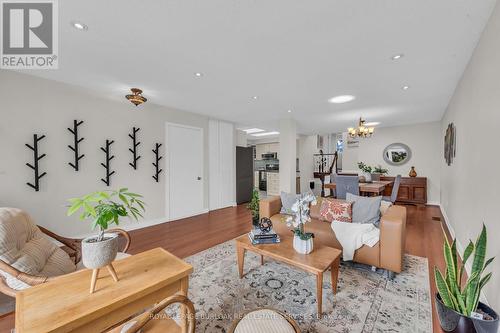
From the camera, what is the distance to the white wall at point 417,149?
5852 millimetres

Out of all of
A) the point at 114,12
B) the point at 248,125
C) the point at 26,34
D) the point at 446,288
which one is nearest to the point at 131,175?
the point at 26,34

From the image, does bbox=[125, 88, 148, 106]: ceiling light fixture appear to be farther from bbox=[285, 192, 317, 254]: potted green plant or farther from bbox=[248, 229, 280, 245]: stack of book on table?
bbox=[285, 192, 317, 254]: potted green plant

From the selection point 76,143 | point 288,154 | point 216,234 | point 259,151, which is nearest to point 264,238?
point 216,234

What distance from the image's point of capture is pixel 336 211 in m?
2.79

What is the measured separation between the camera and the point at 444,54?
222 centimetres

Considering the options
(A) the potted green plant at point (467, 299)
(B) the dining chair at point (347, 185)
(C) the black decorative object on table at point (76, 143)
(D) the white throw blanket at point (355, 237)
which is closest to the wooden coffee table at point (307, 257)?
(D) the white throw blanket at point (355, 237)

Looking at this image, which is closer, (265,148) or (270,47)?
(270,47)

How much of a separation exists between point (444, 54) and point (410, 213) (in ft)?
13.4

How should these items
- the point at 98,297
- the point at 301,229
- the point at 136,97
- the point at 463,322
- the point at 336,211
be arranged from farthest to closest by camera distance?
the point at 136,97 < the point at 336,211 < the point at 301,229 < the point at 463,322 < the point at 98,297

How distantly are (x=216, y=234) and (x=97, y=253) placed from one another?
2.61m

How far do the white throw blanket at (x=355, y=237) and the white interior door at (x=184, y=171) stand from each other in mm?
3338

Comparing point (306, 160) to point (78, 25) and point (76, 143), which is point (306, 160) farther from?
point (78, 25)

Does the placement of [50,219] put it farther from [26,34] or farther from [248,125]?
[248,125]

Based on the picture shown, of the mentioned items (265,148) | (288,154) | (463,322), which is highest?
(265,148)
